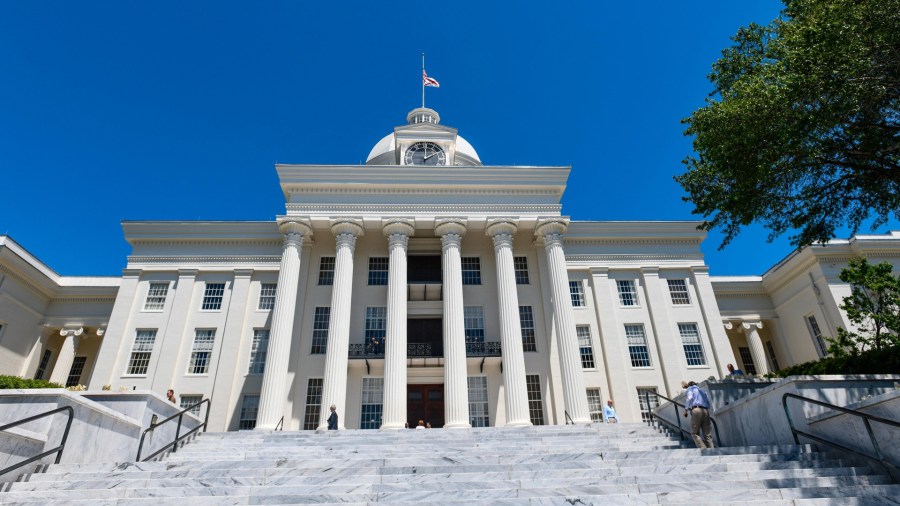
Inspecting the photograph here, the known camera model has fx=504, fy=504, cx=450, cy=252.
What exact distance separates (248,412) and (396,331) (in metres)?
8.46

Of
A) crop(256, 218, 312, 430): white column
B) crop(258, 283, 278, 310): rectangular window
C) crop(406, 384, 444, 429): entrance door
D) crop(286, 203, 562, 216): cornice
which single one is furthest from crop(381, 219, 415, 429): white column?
crop(258, 283, 278, 310): rectangular window

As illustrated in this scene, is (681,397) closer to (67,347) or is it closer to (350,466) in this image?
(350,466)

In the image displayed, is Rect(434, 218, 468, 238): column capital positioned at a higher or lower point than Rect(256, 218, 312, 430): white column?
higher

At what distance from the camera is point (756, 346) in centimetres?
3128

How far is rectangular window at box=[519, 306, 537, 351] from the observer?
26031mm

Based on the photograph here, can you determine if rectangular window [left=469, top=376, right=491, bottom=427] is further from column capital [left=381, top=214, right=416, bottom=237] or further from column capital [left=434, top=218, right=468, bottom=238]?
column capital [left=381, top=214, right=416, bottom=237]

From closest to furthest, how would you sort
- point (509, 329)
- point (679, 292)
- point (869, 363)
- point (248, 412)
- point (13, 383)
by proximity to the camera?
point (869, 363) → point (13, 383) → point (509, 329) → point (248, 412) → point (679, 292)

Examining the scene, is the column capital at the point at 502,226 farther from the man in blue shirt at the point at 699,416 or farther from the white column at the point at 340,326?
the man in blue shirt at the point at 699,416

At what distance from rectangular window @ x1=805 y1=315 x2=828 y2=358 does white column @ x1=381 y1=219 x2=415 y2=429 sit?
77.3 ft

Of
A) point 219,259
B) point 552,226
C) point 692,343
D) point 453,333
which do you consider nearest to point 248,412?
point 219,259

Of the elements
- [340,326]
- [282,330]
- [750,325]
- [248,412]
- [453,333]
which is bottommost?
[248,412]

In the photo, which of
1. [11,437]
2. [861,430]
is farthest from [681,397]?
[11,437]

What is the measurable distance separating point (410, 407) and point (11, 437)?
18016mm

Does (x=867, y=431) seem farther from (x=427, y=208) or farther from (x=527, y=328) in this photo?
(x=427, y=208)
